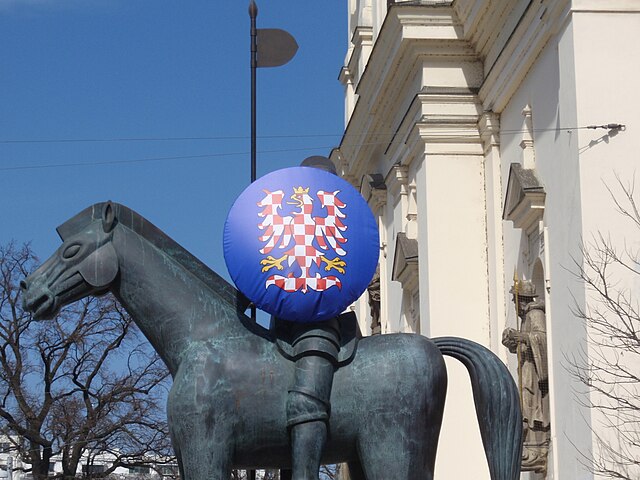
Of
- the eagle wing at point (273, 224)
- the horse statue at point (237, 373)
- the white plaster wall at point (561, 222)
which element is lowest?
the horse statue at point (237, 373)

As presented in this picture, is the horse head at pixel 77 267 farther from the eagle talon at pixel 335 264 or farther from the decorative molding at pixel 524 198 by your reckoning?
the decorative molding at pixel 524 198

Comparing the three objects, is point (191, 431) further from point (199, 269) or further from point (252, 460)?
point (199, 269)

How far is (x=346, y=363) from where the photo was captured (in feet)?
25.7

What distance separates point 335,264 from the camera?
7.89 meters

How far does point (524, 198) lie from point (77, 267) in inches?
572

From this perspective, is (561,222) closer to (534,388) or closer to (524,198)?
(524,198)

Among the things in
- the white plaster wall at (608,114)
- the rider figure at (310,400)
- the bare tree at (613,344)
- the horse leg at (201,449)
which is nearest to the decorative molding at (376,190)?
the white plaster wall at (608,114)

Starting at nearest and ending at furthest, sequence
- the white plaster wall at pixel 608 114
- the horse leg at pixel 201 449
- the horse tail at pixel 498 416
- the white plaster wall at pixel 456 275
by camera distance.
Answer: the horse leg at pixel 201 449
the horse tail at pixel 498 416
the white plaster wall at pixel 608 114
the white plaster wall at pixel 456 275

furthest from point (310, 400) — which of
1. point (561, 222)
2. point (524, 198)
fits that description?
point (524, 198)

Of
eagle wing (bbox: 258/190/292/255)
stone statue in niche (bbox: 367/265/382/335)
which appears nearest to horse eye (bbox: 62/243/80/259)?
eagle wing (bbox: 258/190/292/255)

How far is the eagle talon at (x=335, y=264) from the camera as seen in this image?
25.8 ft

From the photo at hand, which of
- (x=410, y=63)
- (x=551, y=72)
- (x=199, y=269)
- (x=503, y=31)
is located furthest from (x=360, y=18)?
(x=199, y=269)

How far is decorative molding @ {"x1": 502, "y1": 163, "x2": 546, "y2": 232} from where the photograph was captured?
844 inches

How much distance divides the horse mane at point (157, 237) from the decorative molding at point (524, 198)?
Result: 1387cm
